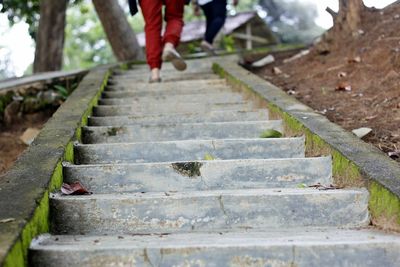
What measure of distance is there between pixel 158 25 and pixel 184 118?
53.6 inches

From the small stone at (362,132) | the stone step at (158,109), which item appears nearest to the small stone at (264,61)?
the stone step at (158,109)

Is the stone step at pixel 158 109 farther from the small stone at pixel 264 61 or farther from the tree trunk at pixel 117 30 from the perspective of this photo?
the tree trunk at pixel 117 30

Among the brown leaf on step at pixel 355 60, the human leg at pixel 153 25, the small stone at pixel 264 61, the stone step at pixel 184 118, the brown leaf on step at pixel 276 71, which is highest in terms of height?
the human leg at pixel 153 25

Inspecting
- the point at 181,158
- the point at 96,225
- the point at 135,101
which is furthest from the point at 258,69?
the point at 96,225

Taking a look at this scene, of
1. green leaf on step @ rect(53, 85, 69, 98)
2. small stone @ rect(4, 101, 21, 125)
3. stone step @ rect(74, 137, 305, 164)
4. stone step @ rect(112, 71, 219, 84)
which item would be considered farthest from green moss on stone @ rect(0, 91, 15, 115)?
stone step @ rect(74, 137, 305, 164)

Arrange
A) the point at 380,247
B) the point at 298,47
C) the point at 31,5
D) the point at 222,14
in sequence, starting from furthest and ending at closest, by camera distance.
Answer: the point at 31,5 < the point at 298,47 < the point at 222,14 < the point at 380,247

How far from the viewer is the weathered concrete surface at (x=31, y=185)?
72.0 inches

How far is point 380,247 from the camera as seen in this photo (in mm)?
1983

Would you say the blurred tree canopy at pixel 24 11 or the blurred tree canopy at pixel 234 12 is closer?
the blurred tree canopy at pixel 24 11

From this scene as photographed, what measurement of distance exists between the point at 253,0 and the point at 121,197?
76.7 feet

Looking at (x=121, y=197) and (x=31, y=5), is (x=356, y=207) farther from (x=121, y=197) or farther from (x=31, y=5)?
(x=31, y=5)

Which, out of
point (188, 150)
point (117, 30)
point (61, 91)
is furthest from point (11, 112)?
point (117, 30)

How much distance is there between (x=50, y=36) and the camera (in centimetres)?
868

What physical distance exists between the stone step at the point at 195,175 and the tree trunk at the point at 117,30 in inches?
221
